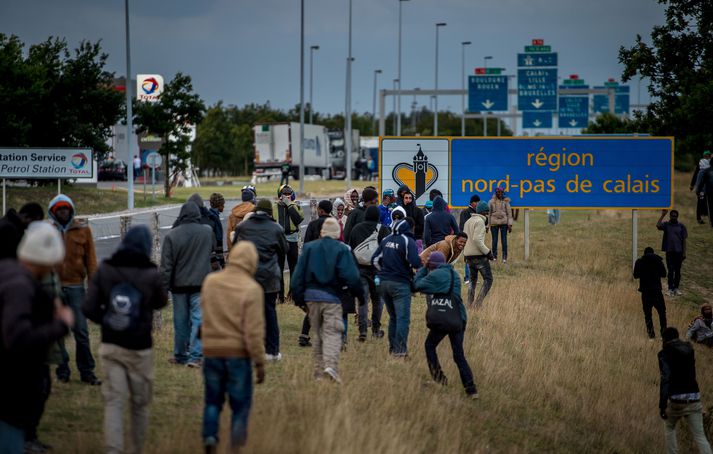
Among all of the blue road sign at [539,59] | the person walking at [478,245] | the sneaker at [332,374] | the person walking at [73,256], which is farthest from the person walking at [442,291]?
the blue road sign at [539,59]

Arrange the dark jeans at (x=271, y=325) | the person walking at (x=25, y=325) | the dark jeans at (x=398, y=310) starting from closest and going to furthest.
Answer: the person walking at (x=25, y=325) < the dark jeans at (x=271, y=325) < the dark jeans at (x=398, y=310)

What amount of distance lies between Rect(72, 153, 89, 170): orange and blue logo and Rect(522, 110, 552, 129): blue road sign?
30942mm

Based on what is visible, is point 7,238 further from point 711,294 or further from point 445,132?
point 445,132

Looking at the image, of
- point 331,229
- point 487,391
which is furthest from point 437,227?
point 331,229

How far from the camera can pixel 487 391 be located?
15.2m

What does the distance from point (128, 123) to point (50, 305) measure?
3853 centimetres

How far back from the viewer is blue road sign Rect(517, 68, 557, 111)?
58.2 m

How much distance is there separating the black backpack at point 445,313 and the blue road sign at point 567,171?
1673 centimetres

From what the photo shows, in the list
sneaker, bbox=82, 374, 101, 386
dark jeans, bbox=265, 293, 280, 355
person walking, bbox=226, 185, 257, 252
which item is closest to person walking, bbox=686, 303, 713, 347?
person walking, bbox=226, 185, 257, 252

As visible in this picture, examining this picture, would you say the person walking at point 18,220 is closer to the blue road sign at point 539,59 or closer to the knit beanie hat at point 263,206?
the knit beanie hat at point 263,206

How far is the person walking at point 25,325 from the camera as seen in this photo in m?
6.53

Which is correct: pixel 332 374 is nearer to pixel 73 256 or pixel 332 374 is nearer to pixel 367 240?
pixel 73 256

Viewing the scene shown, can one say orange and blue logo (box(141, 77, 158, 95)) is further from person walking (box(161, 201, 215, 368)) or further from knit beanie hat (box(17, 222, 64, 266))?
knit beanie hat (box(17, 222, 64, 266))

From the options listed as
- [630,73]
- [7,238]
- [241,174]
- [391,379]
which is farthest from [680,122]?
[241,174]
